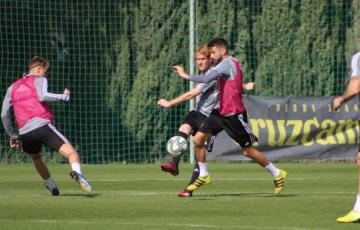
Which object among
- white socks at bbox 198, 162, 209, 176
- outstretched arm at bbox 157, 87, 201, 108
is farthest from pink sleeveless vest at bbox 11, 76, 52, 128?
white socks at bbox 198, 162, 209, 176

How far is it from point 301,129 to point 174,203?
40.1 ft

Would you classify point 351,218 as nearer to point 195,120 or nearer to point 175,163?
point 175,163

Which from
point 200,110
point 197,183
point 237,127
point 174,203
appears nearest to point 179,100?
point 237,127

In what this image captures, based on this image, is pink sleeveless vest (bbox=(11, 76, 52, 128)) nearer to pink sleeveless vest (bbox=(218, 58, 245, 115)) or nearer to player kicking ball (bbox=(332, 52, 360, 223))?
pink sleeveless vest (bbox=(218, 58, 245, 115))

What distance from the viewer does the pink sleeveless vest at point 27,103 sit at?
13359 millimetres

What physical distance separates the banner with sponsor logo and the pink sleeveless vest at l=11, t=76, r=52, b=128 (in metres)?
10.9

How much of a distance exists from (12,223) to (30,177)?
8285mm

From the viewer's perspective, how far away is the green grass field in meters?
10.1

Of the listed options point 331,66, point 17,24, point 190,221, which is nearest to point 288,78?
point 331,66

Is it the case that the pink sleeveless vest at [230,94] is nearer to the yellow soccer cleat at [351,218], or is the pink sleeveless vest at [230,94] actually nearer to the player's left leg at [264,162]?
the player's left leg at [264,162]

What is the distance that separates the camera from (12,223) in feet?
33.2

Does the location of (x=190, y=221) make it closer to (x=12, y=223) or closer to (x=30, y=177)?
(x=12, y=223)

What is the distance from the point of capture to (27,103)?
13359 millimetres

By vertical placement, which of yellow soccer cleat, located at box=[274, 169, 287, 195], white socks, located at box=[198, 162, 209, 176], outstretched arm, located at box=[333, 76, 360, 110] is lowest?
yellow soccer cleat, located at box=[274, 169, 287, 195]
